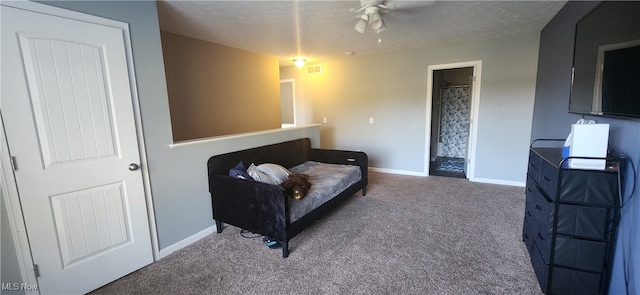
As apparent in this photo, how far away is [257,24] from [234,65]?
1.26 m

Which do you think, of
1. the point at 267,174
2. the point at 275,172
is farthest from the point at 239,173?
the point at 275,172

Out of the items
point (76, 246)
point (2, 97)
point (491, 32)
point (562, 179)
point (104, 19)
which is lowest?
point (76, 246)

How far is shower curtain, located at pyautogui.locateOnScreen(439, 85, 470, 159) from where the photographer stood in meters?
5.74

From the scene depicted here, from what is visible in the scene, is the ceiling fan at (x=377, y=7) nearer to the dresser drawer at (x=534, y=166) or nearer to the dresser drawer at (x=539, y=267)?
the dresser drawer at (x=534, y=166)

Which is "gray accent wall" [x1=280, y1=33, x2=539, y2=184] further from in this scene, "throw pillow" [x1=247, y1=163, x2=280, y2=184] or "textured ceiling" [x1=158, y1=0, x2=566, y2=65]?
"throw pillow" [x1=247, y1=163, x2=280, y2=184]

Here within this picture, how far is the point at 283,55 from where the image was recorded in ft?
14.9

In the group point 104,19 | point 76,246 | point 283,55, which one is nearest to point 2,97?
point 104,19

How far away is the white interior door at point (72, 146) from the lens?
59.1 inches

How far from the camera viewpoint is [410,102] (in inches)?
179

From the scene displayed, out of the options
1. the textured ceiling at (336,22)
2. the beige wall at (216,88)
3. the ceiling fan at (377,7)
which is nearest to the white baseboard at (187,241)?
the beige wall at (216,88)

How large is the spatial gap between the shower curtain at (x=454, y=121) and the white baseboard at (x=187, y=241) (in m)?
5.47

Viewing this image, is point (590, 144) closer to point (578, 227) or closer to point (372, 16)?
point (578, 227)

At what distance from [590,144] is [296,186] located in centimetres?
209

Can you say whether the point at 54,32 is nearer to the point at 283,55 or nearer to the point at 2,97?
the point at 2,97
